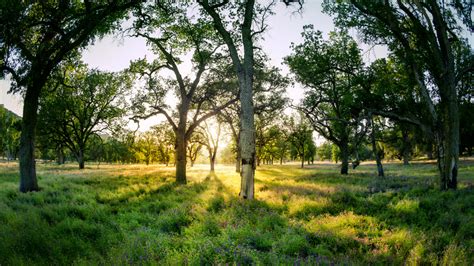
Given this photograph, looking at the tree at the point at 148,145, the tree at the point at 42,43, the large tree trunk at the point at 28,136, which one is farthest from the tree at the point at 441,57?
the tree at the point at 148,145

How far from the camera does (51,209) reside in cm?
945

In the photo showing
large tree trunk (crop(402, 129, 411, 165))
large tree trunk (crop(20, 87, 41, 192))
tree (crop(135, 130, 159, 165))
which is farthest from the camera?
tree (crop(135, 130, 159, 165))

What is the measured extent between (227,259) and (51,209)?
7275 millimetres

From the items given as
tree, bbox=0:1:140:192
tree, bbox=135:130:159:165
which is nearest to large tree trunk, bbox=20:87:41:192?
tree, bbox=0:1:140:192

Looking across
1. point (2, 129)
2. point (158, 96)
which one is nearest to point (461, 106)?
point (158, 96)

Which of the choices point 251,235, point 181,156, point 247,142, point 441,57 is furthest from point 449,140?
point 181,156

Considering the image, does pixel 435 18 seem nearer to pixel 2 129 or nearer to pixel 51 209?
pixel 51 209

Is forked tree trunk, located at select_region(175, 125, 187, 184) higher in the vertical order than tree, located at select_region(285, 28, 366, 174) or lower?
lower

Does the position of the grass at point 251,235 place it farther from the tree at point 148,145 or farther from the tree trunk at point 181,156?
the tree at point 148,145

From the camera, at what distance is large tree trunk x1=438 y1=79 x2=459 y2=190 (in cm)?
1253

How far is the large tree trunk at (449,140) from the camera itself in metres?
12.5

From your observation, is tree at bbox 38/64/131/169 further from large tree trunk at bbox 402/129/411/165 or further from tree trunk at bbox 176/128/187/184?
large tree trunk at bbox 402/129/411/165

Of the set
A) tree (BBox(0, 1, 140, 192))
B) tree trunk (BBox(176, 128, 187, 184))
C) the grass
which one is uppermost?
tree (BBox(0, 1, 140, 192))

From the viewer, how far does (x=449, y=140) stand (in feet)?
41.2
